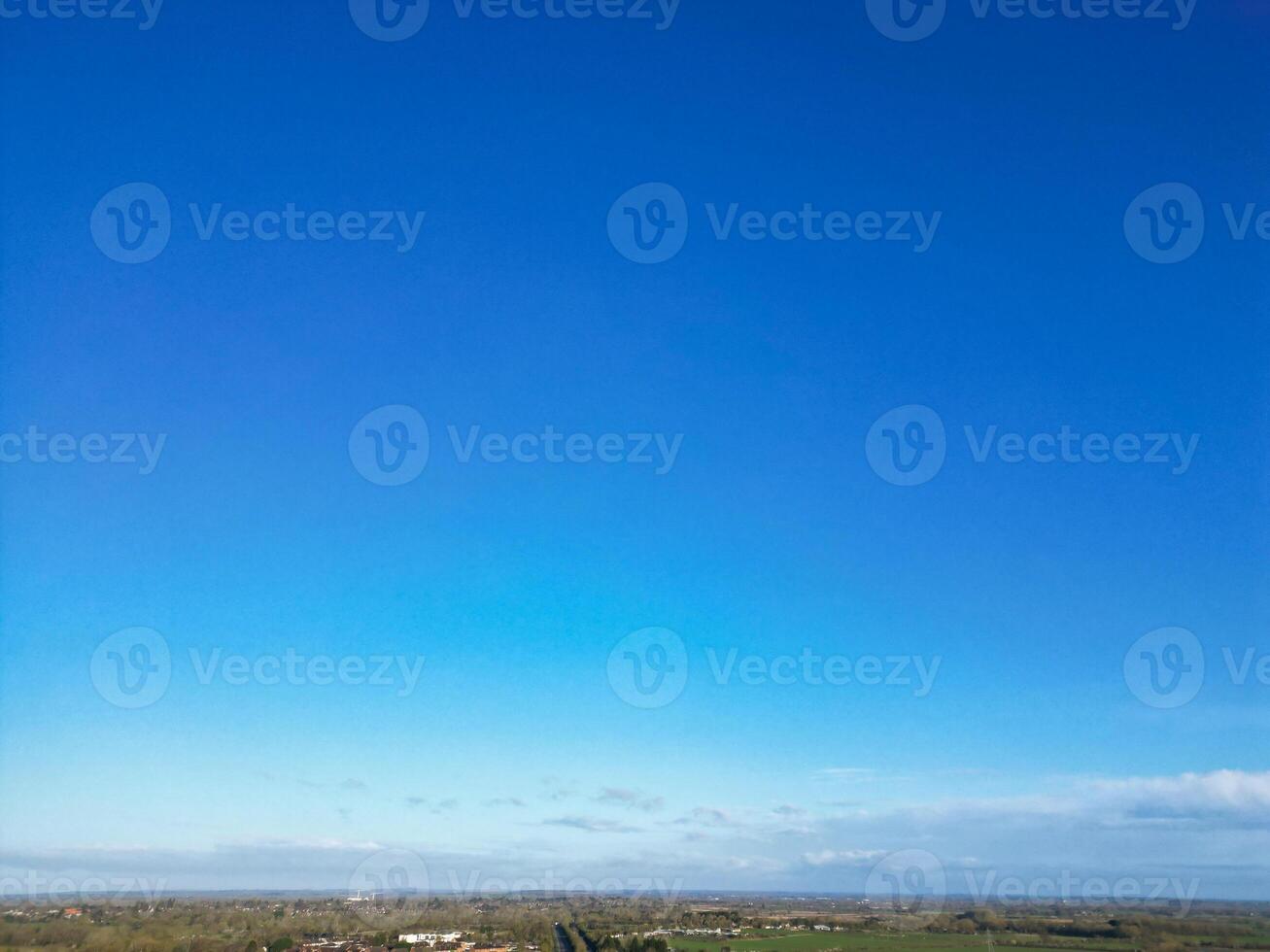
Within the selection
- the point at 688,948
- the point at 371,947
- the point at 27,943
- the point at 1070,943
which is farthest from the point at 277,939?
the point at 1070,943

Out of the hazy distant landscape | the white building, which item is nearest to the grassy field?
the hazy distant landscape

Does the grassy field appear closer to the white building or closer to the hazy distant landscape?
the hazy distant landscape

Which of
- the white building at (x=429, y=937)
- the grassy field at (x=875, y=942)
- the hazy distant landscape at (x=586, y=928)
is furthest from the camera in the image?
the white building at (x=429, y=937)

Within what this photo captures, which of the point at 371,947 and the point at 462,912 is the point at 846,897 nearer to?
the point at 462,912

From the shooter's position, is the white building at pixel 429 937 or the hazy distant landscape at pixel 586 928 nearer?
the hazy distant landscape at pixel 586 928

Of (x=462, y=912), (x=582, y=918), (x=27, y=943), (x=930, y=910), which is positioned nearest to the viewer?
(x=27, y=943)

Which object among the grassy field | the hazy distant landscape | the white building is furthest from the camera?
the white building

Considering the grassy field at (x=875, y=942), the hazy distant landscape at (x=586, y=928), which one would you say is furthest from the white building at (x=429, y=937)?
the grassy field at (x=875, y=942)

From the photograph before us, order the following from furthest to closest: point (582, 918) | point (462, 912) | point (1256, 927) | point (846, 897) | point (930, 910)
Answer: point (846, 897) → point (582, 918) → point (462, 912) → point (930, 910) → point (1256, 927)

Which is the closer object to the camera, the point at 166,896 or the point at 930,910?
the point at 166,896

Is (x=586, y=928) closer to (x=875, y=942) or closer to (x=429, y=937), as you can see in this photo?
(x=429, y=937)

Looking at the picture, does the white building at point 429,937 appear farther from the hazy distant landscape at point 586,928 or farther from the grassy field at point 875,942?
the grassy field at point 875,942
